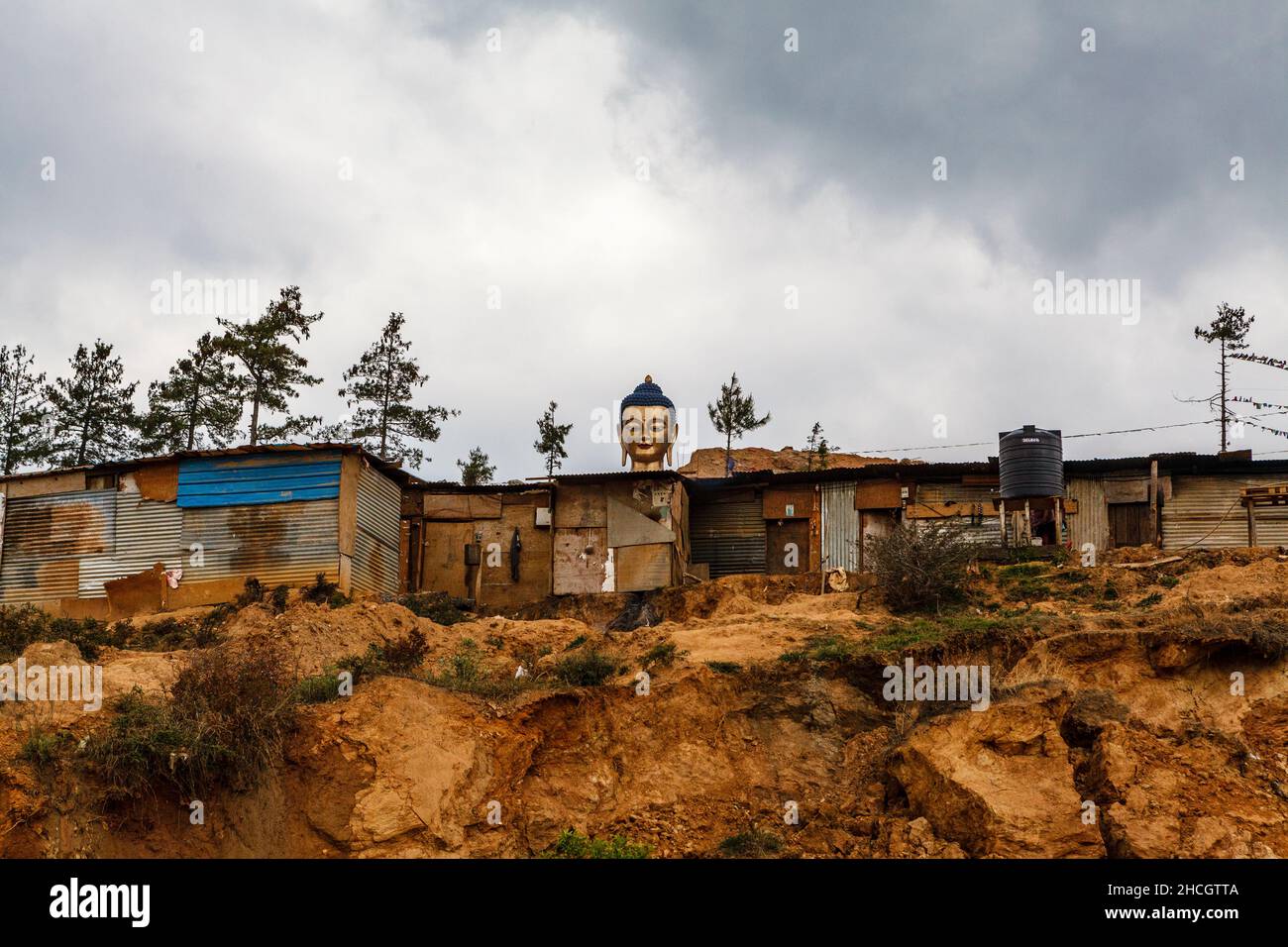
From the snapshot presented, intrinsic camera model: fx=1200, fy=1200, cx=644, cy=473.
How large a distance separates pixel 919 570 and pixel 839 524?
8637 mm

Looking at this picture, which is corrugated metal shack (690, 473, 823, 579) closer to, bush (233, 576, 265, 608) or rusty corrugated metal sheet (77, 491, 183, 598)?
bush (233, 576, 265, 608)

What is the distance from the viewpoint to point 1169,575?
22.2 meters

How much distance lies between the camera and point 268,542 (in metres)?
25.4

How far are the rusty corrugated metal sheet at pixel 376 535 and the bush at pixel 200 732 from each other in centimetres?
910

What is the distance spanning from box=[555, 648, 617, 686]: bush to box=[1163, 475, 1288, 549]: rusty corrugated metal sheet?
55.6 ft

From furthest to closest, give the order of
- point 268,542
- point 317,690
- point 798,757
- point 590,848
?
point 268,542 → point 317,690 → point 798,757 → point 590,848

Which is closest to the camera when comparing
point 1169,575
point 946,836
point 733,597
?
point 946,836

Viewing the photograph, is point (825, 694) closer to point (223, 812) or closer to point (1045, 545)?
point (223, 812)

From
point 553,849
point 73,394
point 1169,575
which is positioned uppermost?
point 73,394

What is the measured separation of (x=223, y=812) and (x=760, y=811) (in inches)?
279

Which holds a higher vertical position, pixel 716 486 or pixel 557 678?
pixel 716 486

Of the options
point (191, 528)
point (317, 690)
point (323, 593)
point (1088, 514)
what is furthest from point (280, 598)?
point (1088, 514)

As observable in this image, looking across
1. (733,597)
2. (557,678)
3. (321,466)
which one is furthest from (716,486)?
(557,678)

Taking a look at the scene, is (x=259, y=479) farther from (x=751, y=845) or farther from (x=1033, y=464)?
(x=1033, y=464)
